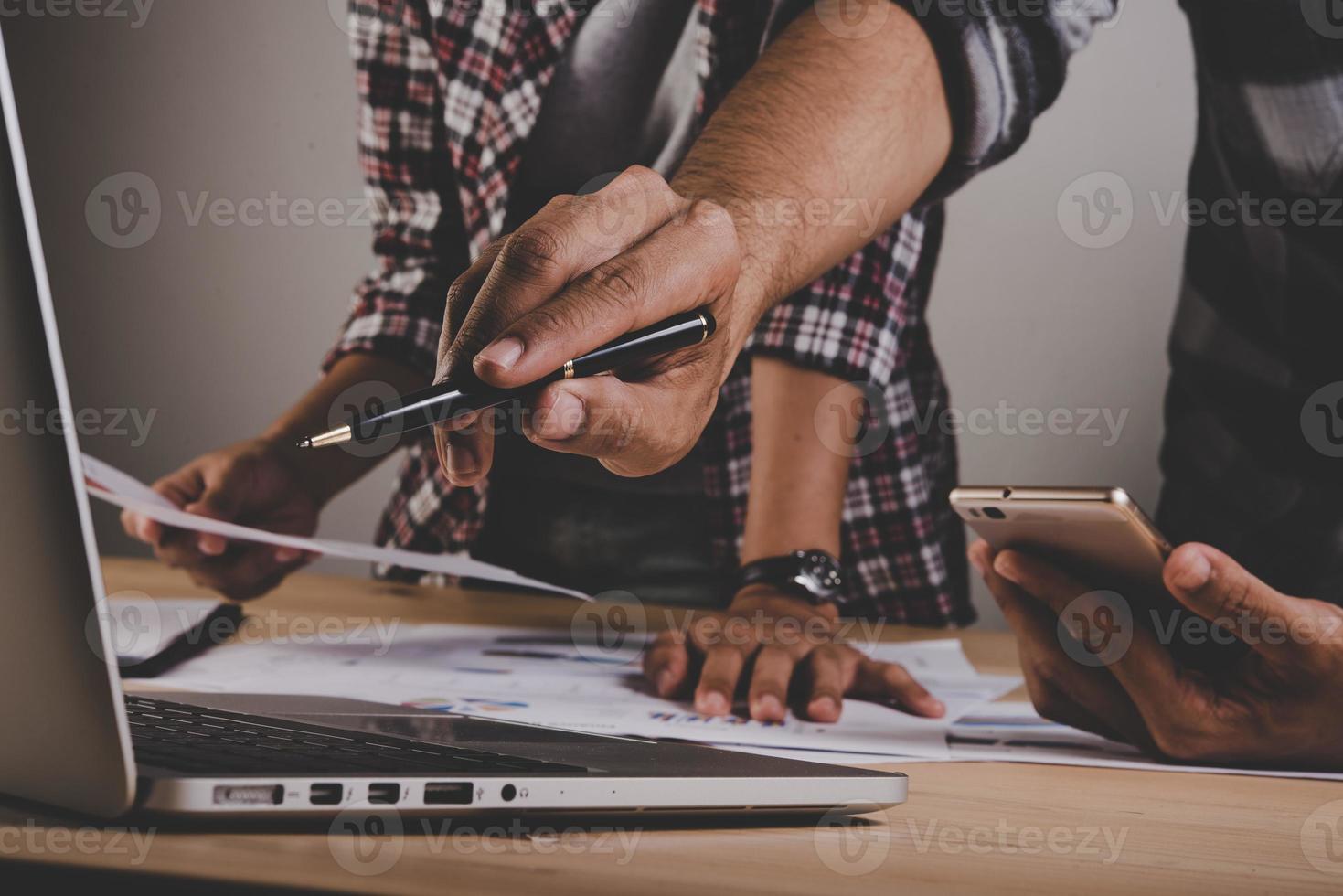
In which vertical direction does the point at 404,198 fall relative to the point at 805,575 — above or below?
above

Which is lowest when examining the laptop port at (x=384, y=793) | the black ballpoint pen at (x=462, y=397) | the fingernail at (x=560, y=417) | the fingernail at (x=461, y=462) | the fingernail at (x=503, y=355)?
the laptop port at (x=384, y=793)

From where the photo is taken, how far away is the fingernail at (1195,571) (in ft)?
1.61

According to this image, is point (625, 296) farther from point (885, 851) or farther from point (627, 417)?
point (885, 851)

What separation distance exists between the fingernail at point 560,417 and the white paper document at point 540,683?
17 cm

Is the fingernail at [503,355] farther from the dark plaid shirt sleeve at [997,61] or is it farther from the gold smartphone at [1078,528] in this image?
the dark plaid shirt sleeve at [997,61]

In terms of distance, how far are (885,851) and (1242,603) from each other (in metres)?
0.24

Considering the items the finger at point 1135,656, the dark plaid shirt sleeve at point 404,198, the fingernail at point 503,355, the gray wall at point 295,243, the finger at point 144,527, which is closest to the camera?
the fingernail at point 503,355

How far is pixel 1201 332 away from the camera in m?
1.01

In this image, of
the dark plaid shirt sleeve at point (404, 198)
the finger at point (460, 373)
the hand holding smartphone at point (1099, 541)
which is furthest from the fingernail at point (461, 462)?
the dark plaid shirt sleeve at point (404, 198)

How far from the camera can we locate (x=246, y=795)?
1.09 feet

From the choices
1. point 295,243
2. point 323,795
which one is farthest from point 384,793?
point 295,243

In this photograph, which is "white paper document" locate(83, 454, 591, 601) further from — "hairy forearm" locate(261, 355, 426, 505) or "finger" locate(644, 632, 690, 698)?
"hairy forearm" locate(261, 355, 426, 505)

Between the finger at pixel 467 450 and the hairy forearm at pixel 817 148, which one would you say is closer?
the finger at pixel 467 450

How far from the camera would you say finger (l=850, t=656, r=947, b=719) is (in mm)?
630
